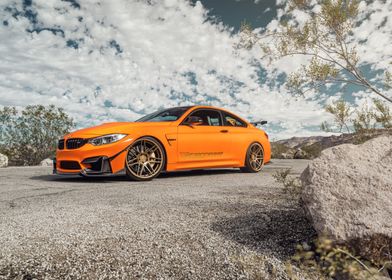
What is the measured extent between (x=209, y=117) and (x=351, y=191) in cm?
466

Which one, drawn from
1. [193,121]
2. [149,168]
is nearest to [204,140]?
[193,121]

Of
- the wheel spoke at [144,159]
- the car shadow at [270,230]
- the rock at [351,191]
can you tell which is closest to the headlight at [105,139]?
the wheel spoke at [144,159]

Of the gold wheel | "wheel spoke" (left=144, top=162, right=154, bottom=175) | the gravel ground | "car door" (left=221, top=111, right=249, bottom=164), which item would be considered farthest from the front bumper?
the gold wheel

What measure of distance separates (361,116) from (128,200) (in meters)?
6.25

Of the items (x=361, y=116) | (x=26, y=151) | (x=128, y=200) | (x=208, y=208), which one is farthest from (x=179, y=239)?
(x=26, y=151)

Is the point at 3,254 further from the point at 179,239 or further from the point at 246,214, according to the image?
the point at 246,214

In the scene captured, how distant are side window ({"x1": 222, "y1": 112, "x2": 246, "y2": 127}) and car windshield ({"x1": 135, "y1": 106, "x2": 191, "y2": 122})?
0.91 metres

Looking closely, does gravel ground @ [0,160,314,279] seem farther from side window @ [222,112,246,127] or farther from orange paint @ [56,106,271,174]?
side window @ [222,112,246,127]

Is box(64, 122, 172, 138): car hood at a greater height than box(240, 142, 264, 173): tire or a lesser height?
greater

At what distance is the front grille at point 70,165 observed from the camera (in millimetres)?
5238

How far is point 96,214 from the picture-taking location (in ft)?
9.08

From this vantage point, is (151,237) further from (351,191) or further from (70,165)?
(70,165)

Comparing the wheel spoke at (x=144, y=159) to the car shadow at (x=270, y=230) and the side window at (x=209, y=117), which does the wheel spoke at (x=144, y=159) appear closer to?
the side window at (x=209, y=117)

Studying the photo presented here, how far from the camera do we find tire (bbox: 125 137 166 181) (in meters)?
5.27
